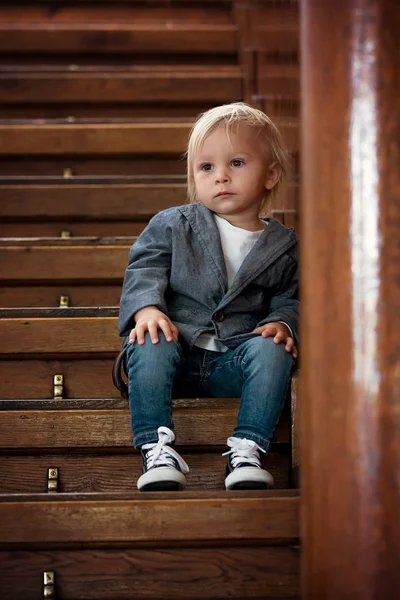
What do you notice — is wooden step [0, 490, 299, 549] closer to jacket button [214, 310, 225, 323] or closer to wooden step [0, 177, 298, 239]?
jacket button [214, 310, 225, 323]

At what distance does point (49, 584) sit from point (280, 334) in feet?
2.23

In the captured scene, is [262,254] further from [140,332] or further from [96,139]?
[96,139]

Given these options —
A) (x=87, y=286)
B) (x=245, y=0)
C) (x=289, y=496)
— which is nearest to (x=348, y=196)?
(x=289, y=496)

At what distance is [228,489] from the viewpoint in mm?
1805

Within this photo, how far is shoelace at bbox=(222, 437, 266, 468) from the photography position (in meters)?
1.83

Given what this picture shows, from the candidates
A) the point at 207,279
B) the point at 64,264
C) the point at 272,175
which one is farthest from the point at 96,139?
the point at 207,279

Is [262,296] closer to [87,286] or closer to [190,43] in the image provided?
[87,286]

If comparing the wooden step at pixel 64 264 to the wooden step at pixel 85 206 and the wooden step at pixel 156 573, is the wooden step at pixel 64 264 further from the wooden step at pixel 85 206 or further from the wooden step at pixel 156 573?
the wooden step at pixel 156 573

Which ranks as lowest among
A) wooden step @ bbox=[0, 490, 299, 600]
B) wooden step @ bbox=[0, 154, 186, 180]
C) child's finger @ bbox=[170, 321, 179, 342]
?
wooden step @ bbox=[0, 490, 299, 600]

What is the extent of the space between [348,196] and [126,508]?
728mm

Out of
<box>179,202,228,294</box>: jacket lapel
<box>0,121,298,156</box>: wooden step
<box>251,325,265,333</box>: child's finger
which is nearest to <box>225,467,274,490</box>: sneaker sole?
<box>251,325,265,333</box>: child's finger

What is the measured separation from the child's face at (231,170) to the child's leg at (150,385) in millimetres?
373

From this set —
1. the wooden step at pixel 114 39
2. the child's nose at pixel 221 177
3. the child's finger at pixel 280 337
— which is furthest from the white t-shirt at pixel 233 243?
the wooden step at pixel 114 39

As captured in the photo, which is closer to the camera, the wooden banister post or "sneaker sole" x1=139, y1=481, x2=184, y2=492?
the wooden banister post
